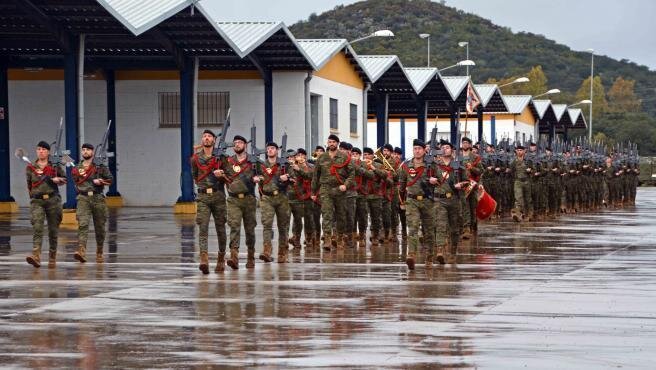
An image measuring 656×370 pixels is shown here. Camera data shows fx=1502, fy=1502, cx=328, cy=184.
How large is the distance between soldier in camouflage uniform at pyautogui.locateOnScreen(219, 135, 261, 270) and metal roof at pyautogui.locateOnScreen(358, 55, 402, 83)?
112 ft

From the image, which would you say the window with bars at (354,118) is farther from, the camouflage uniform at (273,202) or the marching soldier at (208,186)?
the marching soldier at (208,186)

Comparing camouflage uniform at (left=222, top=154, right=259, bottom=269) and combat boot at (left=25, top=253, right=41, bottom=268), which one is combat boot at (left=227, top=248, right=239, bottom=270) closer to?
camouflage uniform at (left=222, top=154, right=259, bottom=269)

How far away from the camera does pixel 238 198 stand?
70.0 feet

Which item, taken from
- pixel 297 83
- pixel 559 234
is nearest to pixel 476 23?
pixel 297 83

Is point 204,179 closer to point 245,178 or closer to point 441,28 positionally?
point 245,178

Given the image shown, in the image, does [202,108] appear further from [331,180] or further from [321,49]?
[331,180]

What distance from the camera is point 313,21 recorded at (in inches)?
7372

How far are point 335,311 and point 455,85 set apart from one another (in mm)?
54831

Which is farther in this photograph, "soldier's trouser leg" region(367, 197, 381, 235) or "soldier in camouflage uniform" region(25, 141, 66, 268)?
"soldier's trouser leg" region(367, 197, 381, 235)

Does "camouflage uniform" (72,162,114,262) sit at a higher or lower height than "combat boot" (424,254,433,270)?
higher

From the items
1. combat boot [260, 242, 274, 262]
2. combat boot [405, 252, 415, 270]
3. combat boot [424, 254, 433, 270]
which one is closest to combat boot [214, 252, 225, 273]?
combat boot [260, 242, 274, 262]

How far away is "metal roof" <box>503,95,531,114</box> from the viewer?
84.4 metres

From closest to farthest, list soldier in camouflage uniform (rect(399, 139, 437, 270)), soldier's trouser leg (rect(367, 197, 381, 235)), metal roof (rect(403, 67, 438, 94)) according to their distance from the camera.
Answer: soldier in camouflage uniform (rect(399, 139, 437, 270)) → soldier's trouser leg (rect(367, 197, 381, 235)) → metal roof (rect(403, 67, 438, 94))

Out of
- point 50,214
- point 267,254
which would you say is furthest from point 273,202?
point 50,214
